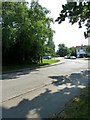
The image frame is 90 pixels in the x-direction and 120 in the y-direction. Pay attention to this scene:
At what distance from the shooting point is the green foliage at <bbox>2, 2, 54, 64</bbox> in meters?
32.4

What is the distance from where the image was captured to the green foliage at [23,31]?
32.4 m

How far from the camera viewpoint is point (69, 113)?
8.63m

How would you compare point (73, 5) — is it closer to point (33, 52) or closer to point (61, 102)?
point (61, 102)

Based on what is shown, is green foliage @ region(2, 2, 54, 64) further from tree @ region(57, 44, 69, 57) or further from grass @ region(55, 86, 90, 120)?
tree @ region(57, 44, 69, 57)

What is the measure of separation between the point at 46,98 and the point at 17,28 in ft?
79.2

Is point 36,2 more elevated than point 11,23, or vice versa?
point 36,2

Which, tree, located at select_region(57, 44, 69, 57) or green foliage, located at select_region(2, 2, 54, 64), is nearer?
green foliage, located at select_region(2, 2, 54, 64)

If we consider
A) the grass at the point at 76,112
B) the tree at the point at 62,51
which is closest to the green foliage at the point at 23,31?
the grass at the point at 76,112

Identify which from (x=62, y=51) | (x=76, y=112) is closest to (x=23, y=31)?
(x=76, y=112)

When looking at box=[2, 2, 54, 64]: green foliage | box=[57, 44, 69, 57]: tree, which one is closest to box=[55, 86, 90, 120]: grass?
box=[2, 2, 54, 64]: green foliage

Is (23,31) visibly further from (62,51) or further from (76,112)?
(62,51)

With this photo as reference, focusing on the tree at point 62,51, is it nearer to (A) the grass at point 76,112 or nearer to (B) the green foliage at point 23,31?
(B) the green foliage at point 23,31

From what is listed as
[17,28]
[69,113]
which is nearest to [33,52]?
[17,28]

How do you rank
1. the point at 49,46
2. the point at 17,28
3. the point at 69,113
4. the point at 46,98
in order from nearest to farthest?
the point at 69,113 → the point at 46,98 → the point at 17,28 → the point at 49,46
